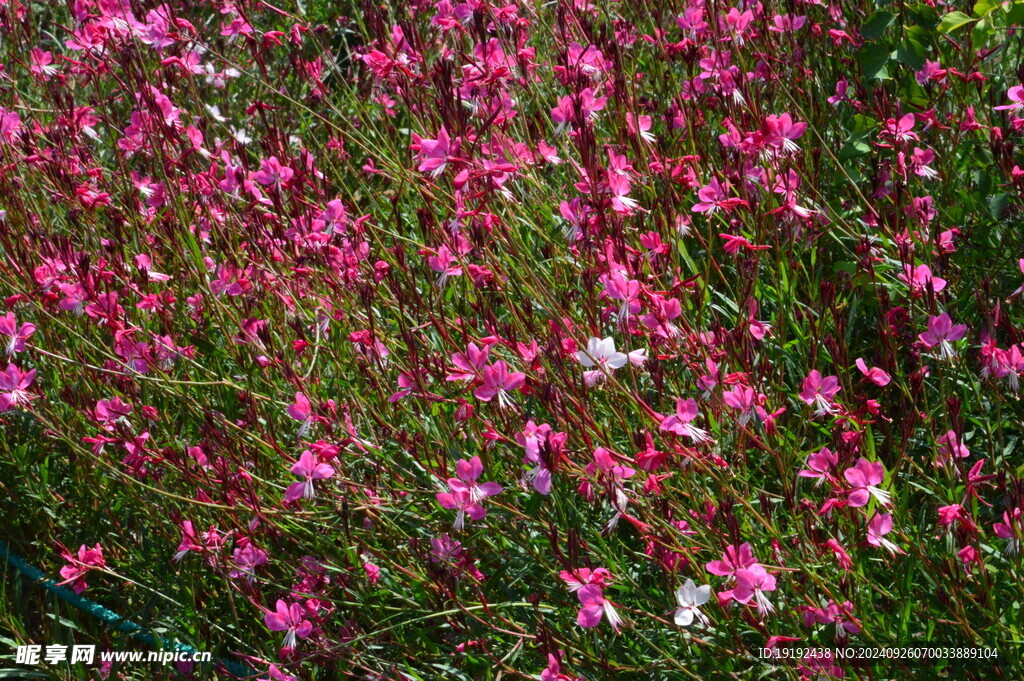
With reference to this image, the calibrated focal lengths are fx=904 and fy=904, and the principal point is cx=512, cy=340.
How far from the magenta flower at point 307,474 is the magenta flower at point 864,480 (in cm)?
105

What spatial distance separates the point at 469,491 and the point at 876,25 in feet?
6.18

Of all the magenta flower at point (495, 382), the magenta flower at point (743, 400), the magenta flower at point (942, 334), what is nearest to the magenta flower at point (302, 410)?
the magenta flower at point (495, 382)

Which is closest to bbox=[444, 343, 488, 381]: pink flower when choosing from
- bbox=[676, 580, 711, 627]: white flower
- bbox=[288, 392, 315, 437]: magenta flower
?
bbox=[288, 392, 315, 437]: magenta flower

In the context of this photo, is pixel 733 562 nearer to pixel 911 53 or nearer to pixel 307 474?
pixel 307 474

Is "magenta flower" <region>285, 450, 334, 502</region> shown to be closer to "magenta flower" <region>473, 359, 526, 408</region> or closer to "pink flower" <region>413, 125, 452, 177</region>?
"magenta flower" <region>473, 359, 526, 408</region>

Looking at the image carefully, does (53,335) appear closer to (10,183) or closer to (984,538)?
(10,183)

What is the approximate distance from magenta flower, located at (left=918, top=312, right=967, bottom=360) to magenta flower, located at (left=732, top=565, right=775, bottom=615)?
2.01ft

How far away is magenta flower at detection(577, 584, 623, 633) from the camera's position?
5.50 ft

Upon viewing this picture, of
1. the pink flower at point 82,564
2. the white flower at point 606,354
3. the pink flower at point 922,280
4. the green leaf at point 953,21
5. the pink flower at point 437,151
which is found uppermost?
the green leaf at point 953,21

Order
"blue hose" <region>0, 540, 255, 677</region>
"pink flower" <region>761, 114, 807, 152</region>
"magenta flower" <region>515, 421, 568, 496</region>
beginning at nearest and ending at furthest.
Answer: "magenta flower" <region>515, 421, 568, 496</region> < "pink flower" <region>761, 114, 807, 152</region> < "blue hose" <region>0, 540, 255, 677</region>

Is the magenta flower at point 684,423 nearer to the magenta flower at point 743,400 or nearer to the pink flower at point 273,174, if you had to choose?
the magenta flower at point 743,400

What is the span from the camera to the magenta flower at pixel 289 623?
82.5 inches

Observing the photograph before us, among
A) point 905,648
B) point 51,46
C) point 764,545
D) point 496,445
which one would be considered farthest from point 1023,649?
point 51,46

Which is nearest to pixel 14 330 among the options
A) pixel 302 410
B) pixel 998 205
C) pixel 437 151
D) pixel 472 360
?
pixel 302 410
